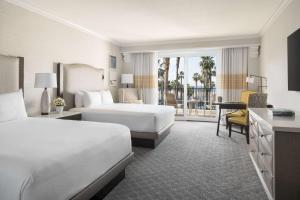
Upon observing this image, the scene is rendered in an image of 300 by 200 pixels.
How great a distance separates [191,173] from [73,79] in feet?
10.6

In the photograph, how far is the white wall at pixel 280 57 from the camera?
3.09 metres

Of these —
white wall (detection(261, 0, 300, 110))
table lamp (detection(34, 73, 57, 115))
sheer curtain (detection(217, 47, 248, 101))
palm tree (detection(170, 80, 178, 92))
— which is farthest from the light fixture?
table lamp (detection(34, 73, 57, 115))

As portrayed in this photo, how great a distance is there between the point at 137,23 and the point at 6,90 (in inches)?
111

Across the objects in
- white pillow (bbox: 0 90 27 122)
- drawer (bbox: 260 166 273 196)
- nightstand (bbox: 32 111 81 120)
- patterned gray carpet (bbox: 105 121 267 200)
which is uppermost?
white pillow (bbox: 0 90 27 122)

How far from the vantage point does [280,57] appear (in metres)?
3.70

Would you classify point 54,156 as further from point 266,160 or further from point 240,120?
point 240,120

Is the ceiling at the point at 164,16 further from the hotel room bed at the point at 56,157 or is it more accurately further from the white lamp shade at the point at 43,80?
the hotel room bed at the point at 56,157

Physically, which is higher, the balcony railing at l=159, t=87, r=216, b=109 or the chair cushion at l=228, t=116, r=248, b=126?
the balcony railing at l=159, t=87, r=216, b=109

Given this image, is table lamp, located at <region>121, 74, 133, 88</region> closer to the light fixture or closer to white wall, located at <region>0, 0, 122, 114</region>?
white wall, located at <region>0, 0, 122, 114</region>

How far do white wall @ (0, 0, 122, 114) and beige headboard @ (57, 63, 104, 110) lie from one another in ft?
0.57

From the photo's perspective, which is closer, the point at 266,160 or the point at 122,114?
the point at 266,160

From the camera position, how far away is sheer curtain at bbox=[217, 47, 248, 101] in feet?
19.7

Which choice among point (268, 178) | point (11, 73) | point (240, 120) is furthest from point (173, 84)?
point (268, 178)

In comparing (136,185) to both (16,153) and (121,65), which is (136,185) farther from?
(121,65)
